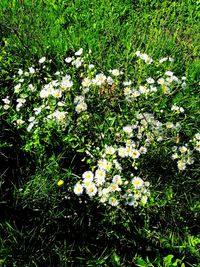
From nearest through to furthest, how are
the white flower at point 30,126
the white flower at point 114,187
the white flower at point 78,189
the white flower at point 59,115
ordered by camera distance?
1. the white flower at point 114,187
2. the white flower at point 78,189
3. the white flower at point 59,115
4. the white flower at point 30,126

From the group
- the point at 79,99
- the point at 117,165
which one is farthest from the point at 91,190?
the point at 79,99

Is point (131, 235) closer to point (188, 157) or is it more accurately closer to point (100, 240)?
point (100, 240)

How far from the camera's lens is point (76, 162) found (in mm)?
2568

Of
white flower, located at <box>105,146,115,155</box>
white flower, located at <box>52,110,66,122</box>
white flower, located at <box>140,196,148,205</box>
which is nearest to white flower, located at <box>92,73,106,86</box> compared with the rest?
white flower, located at <box>52,110,66,122</box>

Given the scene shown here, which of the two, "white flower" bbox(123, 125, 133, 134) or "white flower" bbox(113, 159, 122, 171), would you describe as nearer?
"white flower" bbox(113, 159, 122, 171)

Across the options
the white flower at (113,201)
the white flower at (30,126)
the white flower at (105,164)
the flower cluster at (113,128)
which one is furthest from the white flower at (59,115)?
the white flower at (113,201)

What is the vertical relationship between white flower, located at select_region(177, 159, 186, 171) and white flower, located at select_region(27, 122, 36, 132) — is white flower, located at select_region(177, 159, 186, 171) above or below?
below

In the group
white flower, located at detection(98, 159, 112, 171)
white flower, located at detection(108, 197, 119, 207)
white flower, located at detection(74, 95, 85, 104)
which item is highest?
white flower, located at detection(74, 95, 85, 104)

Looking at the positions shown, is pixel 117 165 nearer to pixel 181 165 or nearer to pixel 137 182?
pixel 137 182

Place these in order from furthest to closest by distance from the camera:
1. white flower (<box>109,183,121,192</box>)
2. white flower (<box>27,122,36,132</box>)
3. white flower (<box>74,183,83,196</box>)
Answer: white flower (<box>27,122,36,132</box>)
white flower (<box>74,183,83,196</box>)
white flower (<box>109,183,121,192</box>)

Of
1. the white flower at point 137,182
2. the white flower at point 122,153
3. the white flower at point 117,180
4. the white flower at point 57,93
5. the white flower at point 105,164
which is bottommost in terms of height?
the white flower at point 117,180

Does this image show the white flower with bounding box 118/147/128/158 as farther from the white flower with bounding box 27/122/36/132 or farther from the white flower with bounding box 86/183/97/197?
the white flower with bounding box 27/122/36/132

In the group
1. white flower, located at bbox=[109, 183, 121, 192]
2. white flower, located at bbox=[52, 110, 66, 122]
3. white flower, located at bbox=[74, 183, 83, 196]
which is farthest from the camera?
white flower, located at bbox=[52, 110, 66, 122]

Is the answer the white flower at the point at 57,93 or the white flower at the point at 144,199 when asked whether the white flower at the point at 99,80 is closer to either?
the white flower at the point at 57,93
